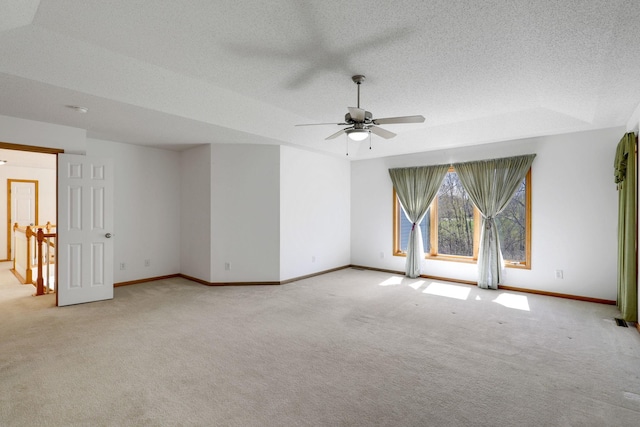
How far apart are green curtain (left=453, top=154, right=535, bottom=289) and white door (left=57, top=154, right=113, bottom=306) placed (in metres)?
5.91

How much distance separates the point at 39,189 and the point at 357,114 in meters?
9.30

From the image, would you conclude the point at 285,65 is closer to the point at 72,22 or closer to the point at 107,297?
the point at 72,22

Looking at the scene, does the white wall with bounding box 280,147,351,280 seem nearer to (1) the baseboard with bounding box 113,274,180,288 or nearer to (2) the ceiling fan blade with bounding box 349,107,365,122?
(1) the baseboard with bounding box 113,274,180,288

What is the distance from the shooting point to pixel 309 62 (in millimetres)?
3068

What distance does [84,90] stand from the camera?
314 centimetres

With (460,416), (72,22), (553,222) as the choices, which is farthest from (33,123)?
(553,222)

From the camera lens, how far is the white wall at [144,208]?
5.52 metres

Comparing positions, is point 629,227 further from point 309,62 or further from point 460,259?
point 309,62

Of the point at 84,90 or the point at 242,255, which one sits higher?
the point at 84,90

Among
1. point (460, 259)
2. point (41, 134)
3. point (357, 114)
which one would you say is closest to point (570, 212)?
point (460, 259)

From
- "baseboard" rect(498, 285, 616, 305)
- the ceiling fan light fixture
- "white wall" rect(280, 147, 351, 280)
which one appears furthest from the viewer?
"white wall" rect(280, 147, 351, 280)

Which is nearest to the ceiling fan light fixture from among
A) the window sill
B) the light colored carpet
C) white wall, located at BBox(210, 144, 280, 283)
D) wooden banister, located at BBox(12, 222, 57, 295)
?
the light colored carpet

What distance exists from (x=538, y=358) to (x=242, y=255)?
435cm

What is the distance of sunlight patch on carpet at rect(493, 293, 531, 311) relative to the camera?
441cm
